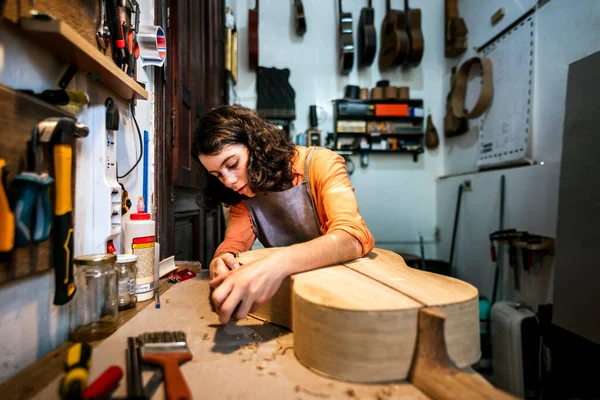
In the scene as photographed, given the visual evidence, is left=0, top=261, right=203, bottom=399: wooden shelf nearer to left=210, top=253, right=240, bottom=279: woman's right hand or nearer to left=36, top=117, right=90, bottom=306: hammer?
left=36, top=117, right=90, bottom=306: hammer

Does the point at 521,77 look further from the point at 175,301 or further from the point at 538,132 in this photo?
the point at 175,301

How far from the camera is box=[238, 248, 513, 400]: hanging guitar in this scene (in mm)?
552

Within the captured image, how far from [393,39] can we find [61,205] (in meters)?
3.79

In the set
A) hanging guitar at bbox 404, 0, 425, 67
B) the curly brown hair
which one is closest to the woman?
the curly brown hair

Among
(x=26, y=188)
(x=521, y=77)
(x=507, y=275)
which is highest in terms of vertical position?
(x=521, y=77)

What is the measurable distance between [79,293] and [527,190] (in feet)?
9.29

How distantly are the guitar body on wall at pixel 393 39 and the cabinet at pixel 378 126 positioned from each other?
465mm

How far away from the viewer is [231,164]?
126 cm

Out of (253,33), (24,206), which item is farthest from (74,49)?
(253,33)

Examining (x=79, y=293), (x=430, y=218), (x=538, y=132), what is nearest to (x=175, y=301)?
(x=79, y=293)

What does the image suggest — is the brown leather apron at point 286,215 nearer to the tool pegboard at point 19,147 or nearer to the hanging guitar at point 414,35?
the tool pegboard at point 19,147

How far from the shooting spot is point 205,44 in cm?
244

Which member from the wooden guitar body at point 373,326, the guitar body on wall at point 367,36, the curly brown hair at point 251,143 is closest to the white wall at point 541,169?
the guitar body on wall at point 367,36

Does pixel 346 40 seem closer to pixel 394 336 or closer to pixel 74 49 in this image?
pixel 74 49
